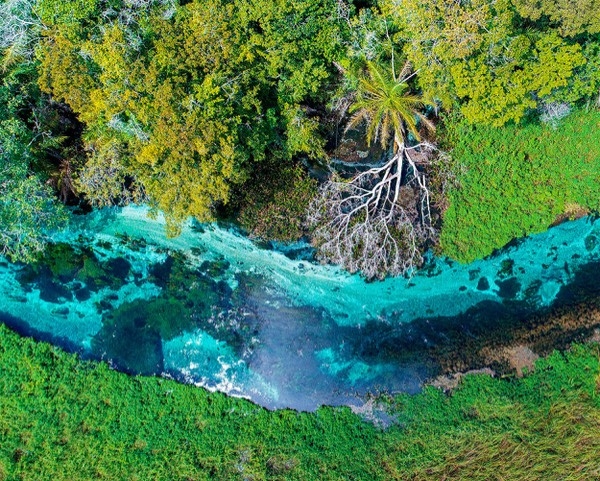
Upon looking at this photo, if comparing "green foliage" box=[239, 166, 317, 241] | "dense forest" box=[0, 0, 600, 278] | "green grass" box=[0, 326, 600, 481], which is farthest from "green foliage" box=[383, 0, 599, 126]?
"green grass" box=[0, 326, 600, 481]

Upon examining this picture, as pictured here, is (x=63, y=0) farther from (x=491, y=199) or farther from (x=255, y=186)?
(x=491, y=199)

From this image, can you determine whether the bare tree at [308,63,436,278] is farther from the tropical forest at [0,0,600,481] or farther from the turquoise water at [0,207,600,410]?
the turquoise water at [0,207,600,410]

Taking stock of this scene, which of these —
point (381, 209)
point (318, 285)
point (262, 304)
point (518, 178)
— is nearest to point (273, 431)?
point (262, 304)

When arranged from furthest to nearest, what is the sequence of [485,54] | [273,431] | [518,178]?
[273,431] < [518,178] < [485,54]

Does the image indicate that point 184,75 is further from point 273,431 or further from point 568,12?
point 273,431

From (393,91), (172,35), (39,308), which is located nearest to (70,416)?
(39,308)
